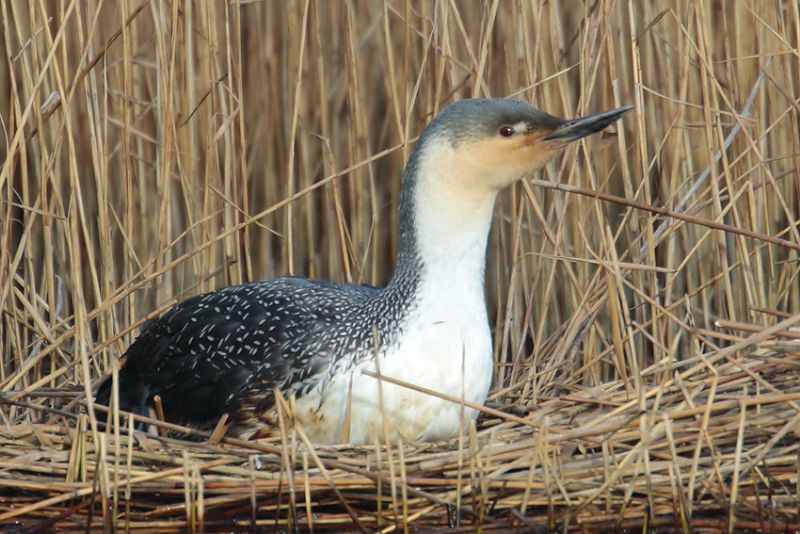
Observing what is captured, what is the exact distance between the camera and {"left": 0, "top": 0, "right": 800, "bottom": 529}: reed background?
3.61 m

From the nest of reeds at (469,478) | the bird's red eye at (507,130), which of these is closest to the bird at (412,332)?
the bird's red eye at (507,130)

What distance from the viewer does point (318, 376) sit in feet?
12.2

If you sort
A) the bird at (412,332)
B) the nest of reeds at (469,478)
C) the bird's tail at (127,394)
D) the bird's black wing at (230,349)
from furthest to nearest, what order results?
the bird's tail at (127,394) → the bird's black wing at (230,349) → the bird at (412,332) → the nest of reeds at (469,478)

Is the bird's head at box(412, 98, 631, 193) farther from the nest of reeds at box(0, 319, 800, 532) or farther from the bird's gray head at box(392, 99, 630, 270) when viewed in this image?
the nest of reeds at box(0, 319, 800, 532)

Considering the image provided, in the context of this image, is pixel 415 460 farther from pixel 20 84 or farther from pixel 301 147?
pixel 20 84

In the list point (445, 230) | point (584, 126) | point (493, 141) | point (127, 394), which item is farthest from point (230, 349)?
point (584, 126)

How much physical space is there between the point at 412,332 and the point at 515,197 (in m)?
1.12

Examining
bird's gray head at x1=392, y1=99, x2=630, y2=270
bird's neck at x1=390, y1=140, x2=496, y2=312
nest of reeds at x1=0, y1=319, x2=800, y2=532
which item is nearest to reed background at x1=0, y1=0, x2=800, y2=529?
nest of reeds at x1=0, y1=319, x2=800, y2=532

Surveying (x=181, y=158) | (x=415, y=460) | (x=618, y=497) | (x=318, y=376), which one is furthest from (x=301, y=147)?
(x=618, y=497)

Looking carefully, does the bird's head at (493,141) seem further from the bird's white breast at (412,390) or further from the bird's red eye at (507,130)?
the bird's white breast at (412,390)

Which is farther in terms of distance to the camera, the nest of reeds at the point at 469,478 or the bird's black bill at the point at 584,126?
the bird's black bill at the point at 584,126

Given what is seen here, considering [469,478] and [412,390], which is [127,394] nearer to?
[412,390]

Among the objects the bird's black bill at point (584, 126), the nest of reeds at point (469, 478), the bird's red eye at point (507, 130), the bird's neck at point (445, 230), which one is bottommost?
the nest of reeds at point (469, 478)

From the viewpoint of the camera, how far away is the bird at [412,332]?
366 centimetres
